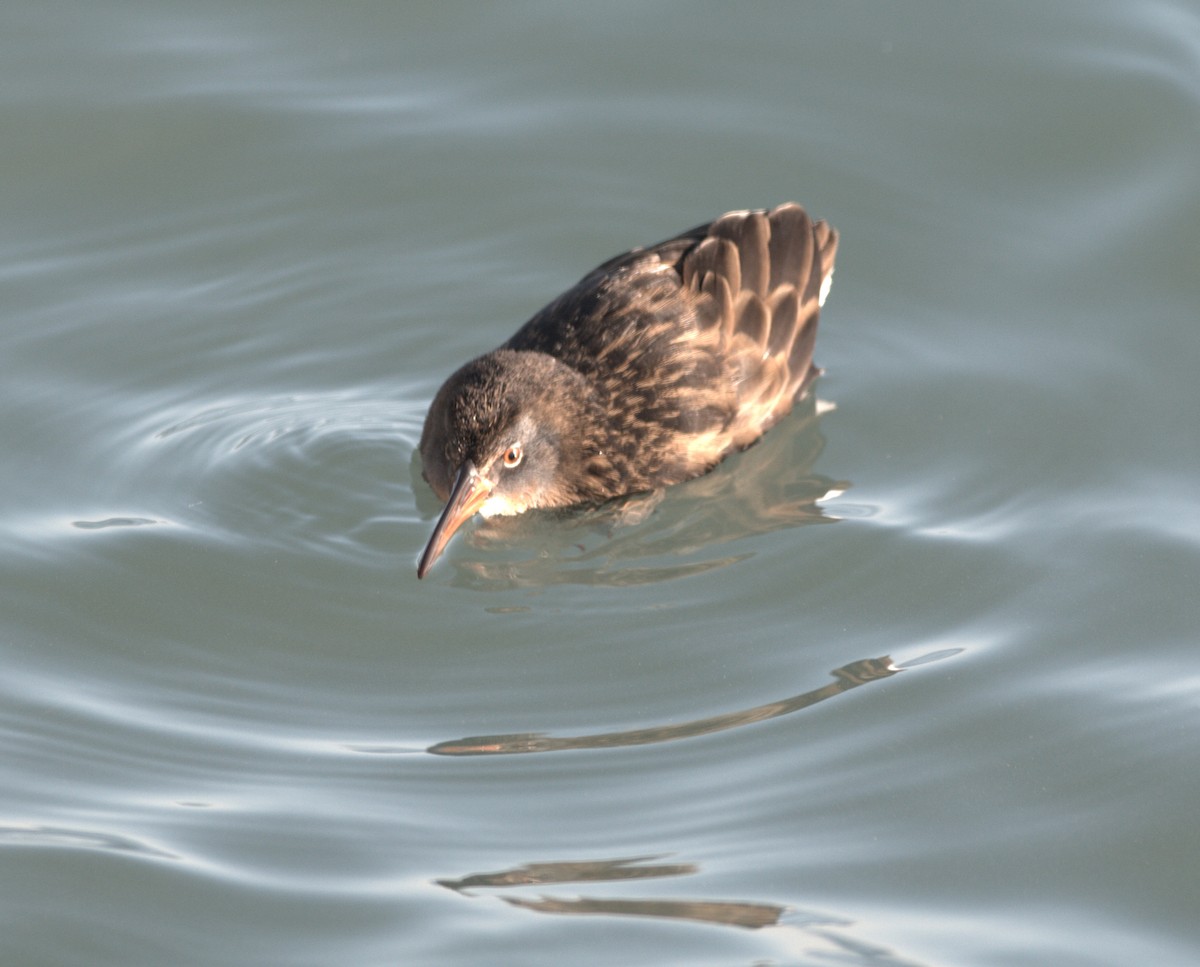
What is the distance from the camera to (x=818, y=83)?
39.4ft

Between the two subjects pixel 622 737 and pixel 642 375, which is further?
pixel 642 375

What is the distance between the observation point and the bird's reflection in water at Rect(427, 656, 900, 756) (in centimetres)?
740

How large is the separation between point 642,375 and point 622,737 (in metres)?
2.66

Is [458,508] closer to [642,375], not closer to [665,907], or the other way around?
[642,375]

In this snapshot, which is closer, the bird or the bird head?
the bird head

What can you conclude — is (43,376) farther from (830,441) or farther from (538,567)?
(830,441)

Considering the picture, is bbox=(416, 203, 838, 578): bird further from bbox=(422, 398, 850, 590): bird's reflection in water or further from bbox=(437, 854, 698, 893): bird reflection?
bbox=(437, 854, 698, 893): bird reflection

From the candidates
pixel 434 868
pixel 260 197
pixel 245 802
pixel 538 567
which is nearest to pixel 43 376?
pixel 260 197

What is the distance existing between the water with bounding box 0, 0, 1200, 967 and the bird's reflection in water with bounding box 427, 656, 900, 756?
0.02 metres

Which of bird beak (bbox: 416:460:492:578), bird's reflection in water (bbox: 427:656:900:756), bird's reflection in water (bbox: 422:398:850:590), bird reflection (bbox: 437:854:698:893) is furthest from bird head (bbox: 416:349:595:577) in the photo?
bird reflection (bbox: 437:854:698:893)

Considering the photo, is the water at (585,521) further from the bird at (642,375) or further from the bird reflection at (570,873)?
the bird at (642,375)

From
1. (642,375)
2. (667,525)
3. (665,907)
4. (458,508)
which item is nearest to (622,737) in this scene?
(665,907)

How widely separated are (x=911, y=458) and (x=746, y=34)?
414 cm

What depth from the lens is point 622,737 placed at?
7461 mm
